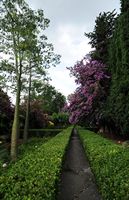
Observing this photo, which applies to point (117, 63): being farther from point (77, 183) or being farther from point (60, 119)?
point (60, 119)

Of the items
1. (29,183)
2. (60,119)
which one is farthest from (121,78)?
(60,119)

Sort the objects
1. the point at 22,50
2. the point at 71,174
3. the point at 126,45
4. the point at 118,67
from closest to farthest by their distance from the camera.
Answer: the point at 71,174, the point at 22,50, the point at 126,45, the point at 118,67

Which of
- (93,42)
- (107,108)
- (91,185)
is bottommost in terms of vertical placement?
(91,185)

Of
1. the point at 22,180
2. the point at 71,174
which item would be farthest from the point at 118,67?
the point at 22,180

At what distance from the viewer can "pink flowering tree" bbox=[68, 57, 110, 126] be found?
102 ft

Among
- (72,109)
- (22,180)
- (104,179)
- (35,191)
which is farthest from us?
(72,109)

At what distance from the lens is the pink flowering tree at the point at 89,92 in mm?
30997

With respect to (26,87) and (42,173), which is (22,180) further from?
(26,87)

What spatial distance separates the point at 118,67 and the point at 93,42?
861cm

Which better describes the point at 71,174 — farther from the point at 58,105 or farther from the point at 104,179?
the point at 58,105

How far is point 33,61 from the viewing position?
18.5 m

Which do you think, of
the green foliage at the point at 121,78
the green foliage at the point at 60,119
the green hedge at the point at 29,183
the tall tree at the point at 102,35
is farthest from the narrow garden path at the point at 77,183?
the green foliage at the point at 60,119

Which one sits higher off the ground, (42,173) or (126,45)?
(126,45)

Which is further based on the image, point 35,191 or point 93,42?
point 93,42
